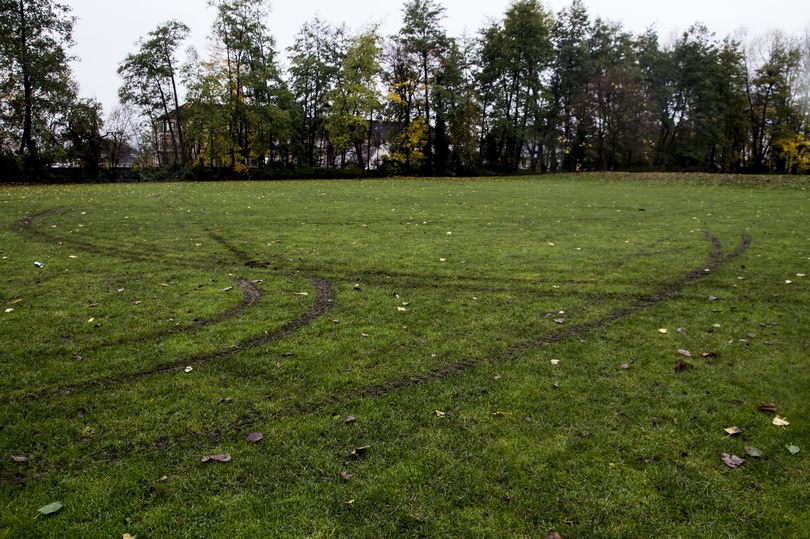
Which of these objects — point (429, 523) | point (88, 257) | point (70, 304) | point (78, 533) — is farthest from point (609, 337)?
point (88, 257)

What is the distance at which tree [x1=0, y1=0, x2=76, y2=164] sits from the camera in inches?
1345

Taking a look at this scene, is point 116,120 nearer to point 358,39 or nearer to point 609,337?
point 358,39

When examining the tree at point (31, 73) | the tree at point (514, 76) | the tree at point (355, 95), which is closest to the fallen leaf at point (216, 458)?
the tree at point (31, 73)

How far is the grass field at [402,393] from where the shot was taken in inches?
136

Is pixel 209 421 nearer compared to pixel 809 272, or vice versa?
pixel 209 421

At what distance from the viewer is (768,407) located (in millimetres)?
4707

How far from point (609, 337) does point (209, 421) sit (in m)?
5.07

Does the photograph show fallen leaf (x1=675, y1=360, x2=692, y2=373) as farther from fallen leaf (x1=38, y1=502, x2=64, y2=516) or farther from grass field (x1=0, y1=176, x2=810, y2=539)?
fallen leaf (x1=38, y1=502, x2=64, y2=516)

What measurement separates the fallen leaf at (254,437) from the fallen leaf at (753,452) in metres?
4.15

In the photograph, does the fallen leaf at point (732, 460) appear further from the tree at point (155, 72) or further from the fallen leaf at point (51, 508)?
the tree at point (155, 72)

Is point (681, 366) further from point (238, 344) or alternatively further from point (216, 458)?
point (238, 344)

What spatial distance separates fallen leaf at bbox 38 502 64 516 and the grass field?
5 centimetres

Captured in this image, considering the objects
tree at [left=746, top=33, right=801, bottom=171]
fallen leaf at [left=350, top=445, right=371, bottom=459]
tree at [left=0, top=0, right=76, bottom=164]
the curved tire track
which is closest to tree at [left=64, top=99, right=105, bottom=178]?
tree at [left=0, top=0, right=76, bottom=164]

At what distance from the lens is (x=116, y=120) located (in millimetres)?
59094
